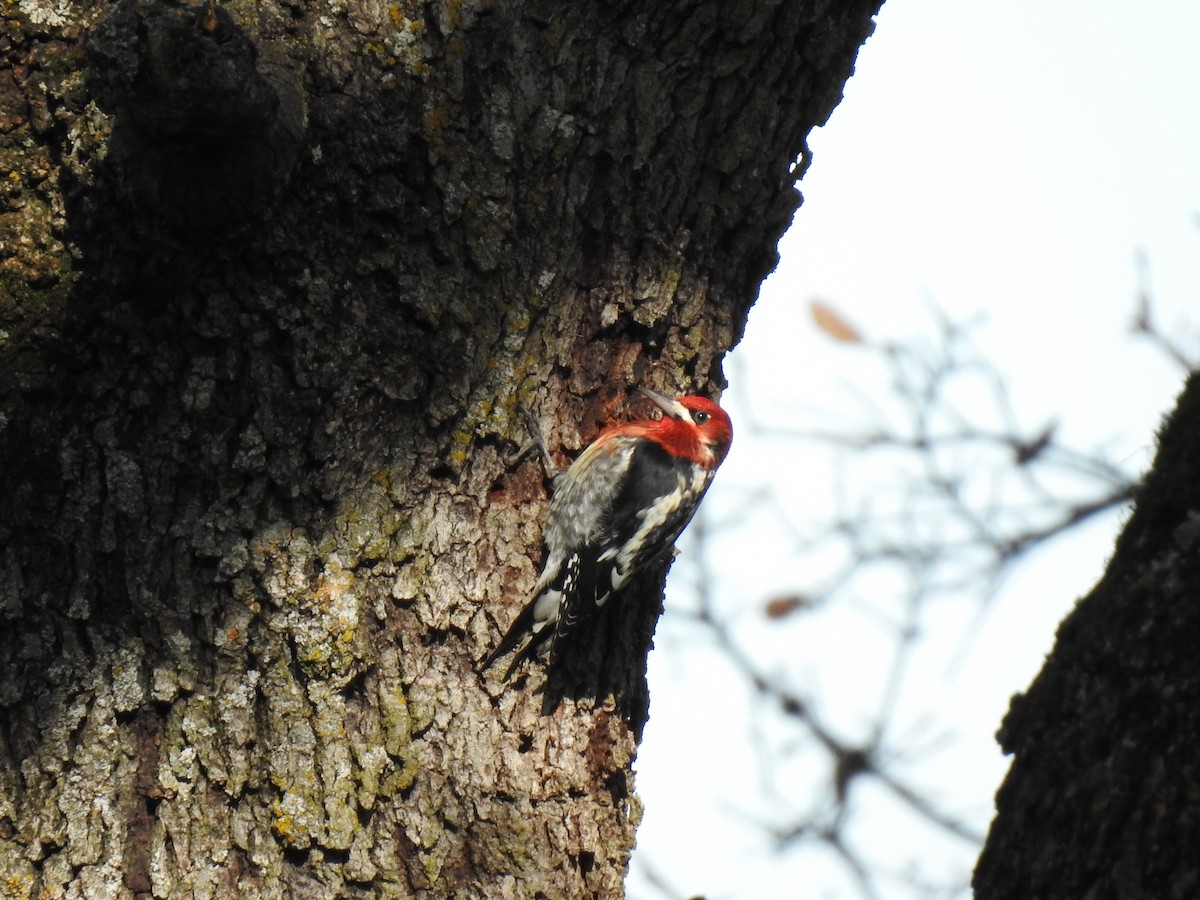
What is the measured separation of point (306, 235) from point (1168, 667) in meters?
1.81

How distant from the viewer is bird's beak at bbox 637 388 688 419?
3.27 meters

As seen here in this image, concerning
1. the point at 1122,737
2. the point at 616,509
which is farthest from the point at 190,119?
the point at 616,509

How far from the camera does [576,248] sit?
2934mm

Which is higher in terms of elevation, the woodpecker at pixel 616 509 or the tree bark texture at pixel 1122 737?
the woodpecker at pixel 616 509

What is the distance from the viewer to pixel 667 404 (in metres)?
3.44

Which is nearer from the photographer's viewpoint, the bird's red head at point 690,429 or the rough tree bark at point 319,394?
the rough tree bark at point 319,394

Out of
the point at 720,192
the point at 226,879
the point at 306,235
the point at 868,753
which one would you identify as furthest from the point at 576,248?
the point at 868,753

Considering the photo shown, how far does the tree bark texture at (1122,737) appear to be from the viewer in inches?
58.6

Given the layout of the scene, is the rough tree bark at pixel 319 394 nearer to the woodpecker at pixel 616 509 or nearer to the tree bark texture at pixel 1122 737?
the woodpecker at pixel 616 509

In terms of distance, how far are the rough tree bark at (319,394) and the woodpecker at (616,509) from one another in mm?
107

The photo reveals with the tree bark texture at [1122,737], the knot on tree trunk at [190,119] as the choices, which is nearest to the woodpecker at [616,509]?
the knot on tree trunk at [190,119]

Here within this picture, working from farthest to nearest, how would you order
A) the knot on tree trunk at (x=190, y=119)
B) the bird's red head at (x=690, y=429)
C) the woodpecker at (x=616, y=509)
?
1. the bird's red head at (x=690, y=429)
2. the woodpecker at (x=616, y=509)
3. the knot on tree trunk at (x=190, y=119)

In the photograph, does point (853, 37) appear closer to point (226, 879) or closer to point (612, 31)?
point (612, 31)

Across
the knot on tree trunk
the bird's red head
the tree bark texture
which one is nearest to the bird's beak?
the bird's red head
